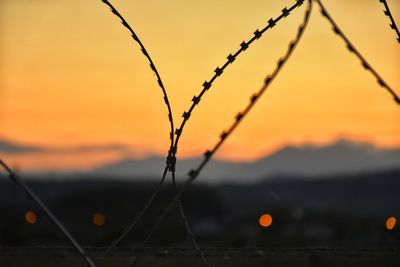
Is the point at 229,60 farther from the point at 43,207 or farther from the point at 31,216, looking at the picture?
the point at 31,216

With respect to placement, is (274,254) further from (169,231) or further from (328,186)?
(328,186)

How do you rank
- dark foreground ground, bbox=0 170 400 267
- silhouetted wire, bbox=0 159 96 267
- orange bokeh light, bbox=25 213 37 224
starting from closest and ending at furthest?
silhouetted wire, bbox=0 159 96 267 < dark foreground ground, bbox=0 170 400 267 < orange bokeh light, bbox=25 213 37 224

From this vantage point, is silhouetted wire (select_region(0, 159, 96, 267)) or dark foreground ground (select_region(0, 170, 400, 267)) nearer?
silhouetted wire (select_region(0, 159, 96, 267))

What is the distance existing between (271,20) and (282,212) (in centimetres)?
9382

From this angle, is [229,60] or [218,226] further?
[218,226]

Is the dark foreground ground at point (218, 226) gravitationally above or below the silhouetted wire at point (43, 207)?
below

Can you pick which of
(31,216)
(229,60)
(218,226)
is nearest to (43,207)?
(229,60)

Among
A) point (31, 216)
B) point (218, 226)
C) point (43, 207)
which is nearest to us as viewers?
point (43, 207)

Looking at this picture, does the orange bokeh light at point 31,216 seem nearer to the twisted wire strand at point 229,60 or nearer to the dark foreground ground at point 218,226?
the dark foreground ground at point 218,226

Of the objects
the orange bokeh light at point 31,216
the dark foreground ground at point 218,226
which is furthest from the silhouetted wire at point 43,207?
the orange bokeh light at point 31,216

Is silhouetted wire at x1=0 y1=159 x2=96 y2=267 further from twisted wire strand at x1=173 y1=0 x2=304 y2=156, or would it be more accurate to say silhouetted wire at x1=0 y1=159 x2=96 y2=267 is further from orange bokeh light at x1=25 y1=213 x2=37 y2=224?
orange bokeh light at x1=25 y1=213 x2=37 y2=224

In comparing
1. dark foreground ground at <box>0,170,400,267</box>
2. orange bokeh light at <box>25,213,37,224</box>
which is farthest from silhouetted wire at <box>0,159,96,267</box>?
orange bokeh light at <box>25,213,37,224</box>

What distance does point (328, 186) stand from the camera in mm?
195000

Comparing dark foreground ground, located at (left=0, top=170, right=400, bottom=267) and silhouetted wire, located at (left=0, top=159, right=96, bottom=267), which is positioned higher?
silhouetted wire, located at (left=0, top=159, right=96, bottom=267)
